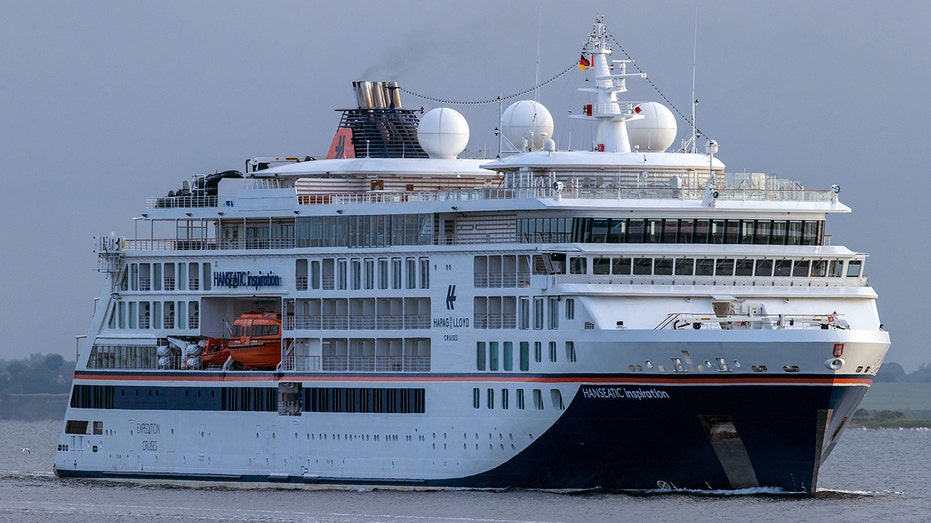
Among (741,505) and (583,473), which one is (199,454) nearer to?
(583,473)

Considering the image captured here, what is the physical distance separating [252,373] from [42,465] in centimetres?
2501

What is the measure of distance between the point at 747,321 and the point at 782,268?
3.13 m

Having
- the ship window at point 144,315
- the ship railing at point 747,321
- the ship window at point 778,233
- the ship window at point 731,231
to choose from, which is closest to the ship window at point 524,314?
the ship railing at point 747,321

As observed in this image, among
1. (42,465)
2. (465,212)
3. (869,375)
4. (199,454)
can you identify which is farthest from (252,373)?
(42,465)

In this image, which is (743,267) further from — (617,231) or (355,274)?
(355,274)

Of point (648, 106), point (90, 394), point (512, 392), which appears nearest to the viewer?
point (512, 392)

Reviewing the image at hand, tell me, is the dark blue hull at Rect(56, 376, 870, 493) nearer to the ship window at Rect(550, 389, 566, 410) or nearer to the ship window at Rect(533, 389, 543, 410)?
the ship window at Rect(550, 389, 566, 410)

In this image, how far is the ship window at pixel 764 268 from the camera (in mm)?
63494

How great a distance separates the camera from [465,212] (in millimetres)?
66375

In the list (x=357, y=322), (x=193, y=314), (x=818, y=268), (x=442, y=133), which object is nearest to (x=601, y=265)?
(x=818, y=268)

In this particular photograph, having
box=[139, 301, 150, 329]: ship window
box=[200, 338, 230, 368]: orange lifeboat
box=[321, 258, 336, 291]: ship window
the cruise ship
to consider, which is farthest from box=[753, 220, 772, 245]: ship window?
box=[139, 301, 150, 329]: ship window

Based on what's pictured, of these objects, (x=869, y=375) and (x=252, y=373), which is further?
(x=252, y=373)

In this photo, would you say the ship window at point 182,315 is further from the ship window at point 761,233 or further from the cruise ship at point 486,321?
the ship window at point 761,233

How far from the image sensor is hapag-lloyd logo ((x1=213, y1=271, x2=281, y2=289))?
70.6 metres
